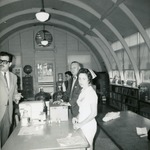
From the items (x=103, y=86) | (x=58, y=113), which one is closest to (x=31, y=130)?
(x=58, y=113)

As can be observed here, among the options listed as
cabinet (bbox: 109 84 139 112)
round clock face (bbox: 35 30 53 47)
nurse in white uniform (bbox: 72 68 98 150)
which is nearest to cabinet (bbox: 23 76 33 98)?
round clock face (bbox: 35 30 53 47)

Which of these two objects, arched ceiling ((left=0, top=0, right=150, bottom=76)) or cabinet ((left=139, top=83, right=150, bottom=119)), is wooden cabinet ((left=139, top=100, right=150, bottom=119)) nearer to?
cabinet ((left=139, top=83, right=150, bottom=119))

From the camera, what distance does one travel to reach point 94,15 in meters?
7.90

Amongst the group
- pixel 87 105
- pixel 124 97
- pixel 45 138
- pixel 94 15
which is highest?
pixel 94 15

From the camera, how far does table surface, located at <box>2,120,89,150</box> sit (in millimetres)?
2106

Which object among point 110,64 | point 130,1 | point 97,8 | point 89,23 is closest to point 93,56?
point 110,64

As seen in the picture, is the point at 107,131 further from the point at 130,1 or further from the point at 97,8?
the point at 97,8

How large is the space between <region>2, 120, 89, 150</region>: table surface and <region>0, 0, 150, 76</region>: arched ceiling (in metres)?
4.56

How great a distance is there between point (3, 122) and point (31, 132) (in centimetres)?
77

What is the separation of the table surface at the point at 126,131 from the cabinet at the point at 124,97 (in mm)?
3438

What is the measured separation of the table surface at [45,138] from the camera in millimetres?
2106

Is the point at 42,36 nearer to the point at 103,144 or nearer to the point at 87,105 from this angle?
the point at 103,144

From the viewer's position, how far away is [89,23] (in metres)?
9.42

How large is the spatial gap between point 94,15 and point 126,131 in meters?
5.83
